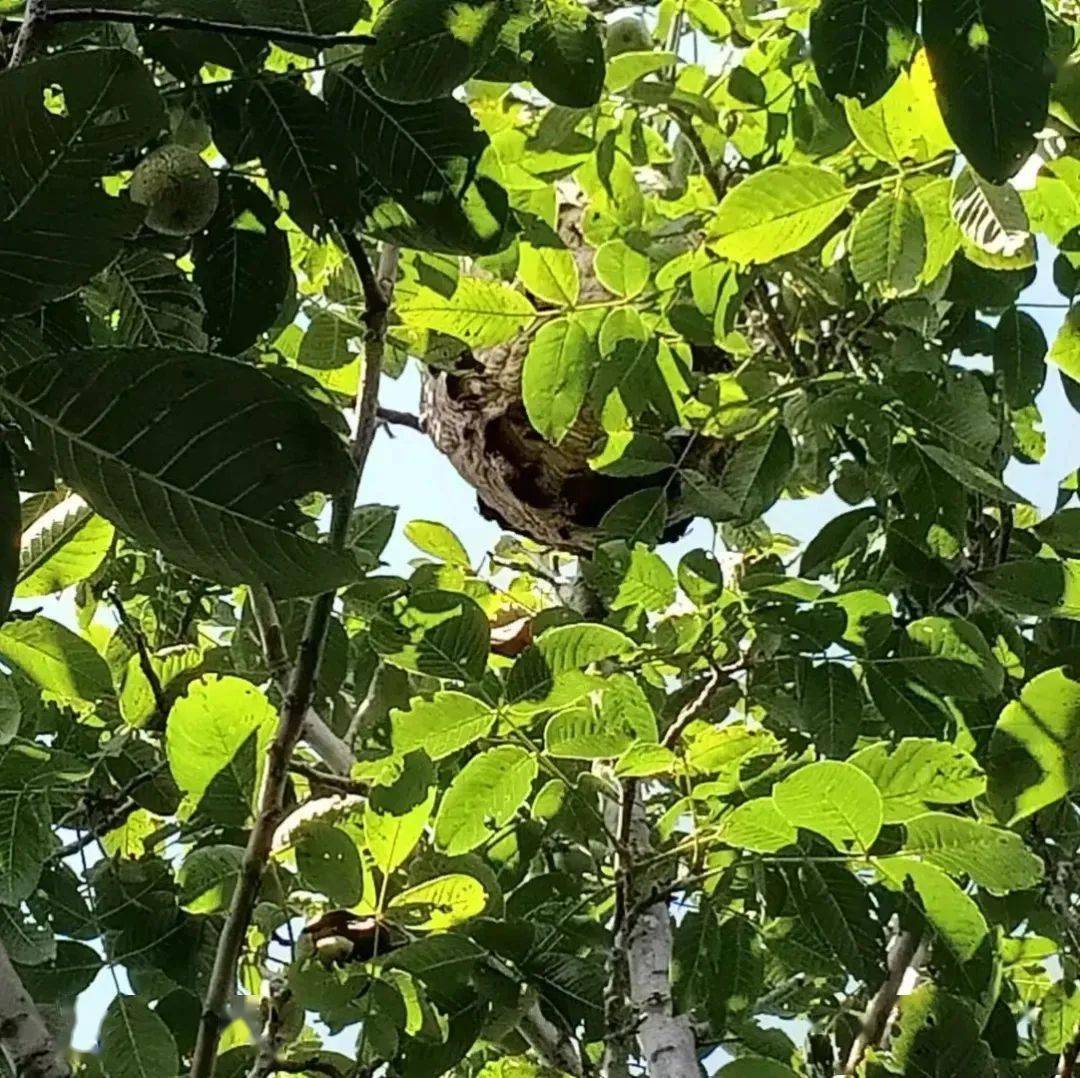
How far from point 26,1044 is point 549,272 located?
0.79 meters

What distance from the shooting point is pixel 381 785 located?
94cm

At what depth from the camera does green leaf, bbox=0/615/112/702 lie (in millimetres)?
1129

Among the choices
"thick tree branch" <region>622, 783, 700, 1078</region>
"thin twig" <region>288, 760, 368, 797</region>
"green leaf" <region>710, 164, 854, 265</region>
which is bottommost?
"thick tree branch" <region>622, 783, 700, 1078</region>

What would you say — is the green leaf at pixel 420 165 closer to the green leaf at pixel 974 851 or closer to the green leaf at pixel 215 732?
the green leaf at pixel 215 732

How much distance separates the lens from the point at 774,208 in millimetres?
1089

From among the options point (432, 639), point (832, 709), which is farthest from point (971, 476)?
point (432, 639)

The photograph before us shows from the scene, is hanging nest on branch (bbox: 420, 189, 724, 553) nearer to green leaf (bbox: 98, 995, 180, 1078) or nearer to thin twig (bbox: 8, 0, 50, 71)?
green leaf (bbox: 98, 995, 180, 1078)

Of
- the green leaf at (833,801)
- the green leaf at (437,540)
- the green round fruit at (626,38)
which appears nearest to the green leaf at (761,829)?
the green leaf at (833,801)

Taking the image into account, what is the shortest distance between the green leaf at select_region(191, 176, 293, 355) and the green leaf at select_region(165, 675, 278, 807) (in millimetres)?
226

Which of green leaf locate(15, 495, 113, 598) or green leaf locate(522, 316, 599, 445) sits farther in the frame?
green leaf locate(522, 316, 599, 445)

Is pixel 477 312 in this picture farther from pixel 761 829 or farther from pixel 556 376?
pixel 761 829

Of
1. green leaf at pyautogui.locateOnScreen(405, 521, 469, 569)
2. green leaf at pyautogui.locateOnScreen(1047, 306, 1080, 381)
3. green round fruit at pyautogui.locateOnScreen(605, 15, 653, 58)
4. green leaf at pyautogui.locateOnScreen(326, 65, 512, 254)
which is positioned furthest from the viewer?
green leaf at pyautogui.locateOnScreen(405, 521, 469, 569)

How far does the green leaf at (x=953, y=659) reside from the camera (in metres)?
1.03

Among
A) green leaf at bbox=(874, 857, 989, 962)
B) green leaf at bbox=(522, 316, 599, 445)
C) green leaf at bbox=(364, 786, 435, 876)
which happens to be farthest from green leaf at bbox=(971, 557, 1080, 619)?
green leaf at bbox=(364, 786, 435, 876)
